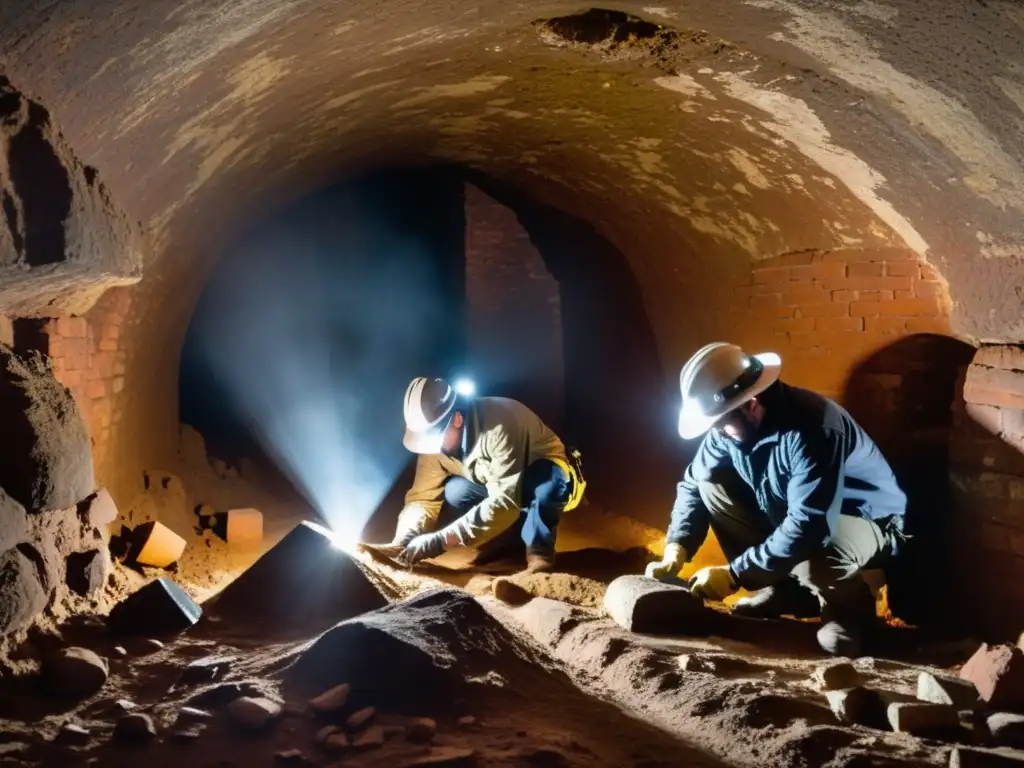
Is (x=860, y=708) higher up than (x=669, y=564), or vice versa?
(x=669, y=564)

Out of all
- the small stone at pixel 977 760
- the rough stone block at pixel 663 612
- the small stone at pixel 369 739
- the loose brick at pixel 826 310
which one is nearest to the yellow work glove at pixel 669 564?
the rough stone block at pixel 663 612

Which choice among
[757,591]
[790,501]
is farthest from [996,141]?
[757,591]

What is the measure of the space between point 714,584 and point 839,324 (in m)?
1.78

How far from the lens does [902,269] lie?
4.31m

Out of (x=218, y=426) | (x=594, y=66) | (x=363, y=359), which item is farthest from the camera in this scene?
(x=363, y=359)

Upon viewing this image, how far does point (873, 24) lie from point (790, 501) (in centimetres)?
192

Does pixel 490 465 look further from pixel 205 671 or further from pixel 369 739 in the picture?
pixel 369 739

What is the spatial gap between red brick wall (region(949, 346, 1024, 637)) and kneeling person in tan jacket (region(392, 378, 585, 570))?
2.09 metres

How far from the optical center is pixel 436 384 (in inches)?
177

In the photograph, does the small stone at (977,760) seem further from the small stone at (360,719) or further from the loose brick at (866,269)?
the loose brick at (866,269)

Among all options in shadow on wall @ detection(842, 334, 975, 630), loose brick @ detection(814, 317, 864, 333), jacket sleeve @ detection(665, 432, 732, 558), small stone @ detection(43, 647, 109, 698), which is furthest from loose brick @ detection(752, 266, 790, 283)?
small stone @ detection(43, 647, 109, 698)

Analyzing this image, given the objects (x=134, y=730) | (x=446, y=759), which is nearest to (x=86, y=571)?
(x=134, y=730)

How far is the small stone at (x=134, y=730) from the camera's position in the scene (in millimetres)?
2281

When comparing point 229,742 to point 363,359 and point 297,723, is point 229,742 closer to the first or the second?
point 297,723
